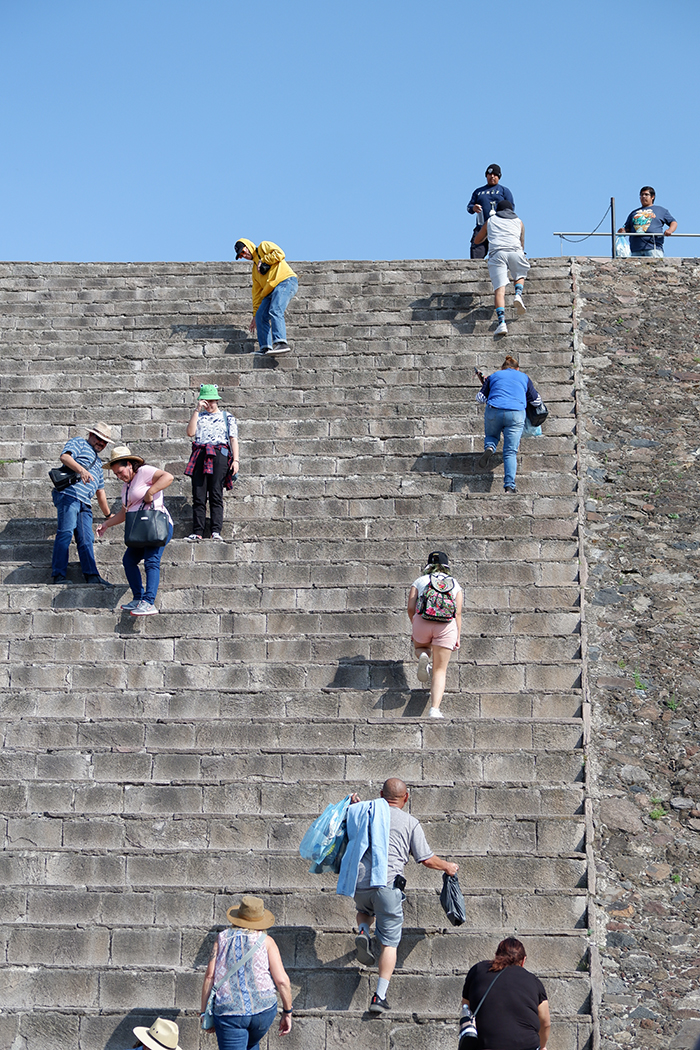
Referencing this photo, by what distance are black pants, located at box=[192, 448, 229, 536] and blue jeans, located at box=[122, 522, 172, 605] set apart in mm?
986

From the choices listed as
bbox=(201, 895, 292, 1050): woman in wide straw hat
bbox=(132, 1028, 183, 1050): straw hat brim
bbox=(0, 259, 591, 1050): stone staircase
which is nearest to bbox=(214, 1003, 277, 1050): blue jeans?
bbox=(201, 895, 292, 1050): woman in wide straw hat

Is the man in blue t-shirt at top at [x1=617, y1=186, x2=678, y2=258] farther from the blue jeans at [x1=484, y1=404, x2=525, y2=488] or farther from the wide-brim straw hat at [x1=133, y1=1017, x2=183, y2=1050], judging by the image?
the wide-brim straw hat at [x1=133, y1=1017, x2=183, y2=1050]

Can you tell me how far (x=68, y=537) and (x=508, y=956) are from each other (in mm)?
5949

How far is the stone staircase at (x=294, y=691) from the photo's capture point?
27.0 feet

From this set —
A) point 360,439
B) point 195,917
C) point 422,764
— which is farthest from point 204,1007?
point 360,439

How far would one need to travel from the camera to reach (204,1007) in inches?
282

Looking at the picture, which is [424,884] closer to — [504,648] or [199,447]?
[504,648]

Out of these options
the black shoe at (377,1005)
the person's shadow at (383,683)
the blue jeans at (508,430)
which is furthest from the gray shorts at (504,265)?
the black shoe at (377,1005)

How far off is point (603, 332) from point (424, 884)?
7.78 meters

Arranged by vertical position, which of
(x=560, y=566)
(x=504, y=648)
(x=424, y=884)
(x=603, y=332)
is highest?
(x=603, y=332)

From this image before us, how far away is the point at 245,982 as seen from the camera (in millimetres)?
7102

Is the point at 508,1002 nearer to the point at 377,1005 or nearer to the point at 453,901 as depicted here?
the point at 453,901

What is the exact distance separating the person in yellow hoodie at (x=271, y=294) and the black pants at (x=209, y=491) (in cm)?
306

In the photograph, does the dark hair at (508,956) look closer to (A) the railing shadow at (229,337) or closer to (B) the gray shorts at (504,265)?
(A) the railing shadow at (229,337)
